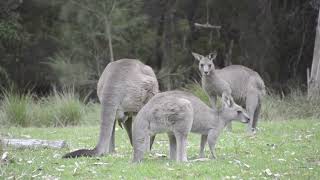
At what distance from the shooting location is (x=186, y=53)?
22219 mm

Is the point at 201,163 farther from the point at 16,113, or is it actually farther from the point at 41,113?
the point at 41,113

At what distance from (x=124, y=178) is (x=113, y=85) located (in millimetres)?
2043

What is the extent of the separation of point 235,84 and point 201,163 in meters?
4.78

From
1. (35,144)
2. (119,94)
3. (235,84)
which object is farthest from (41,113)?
(119,94)

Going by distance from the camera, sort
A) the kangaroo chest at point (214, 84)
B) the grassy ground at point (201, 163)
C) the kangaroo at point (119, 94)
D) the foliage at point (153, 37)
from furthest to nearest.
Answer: the foliage at point (153, 37)
the kangaroo chest at point (214, 84)
the kangaroo at point (119, 94)
the grassy ground at point (201, 163)

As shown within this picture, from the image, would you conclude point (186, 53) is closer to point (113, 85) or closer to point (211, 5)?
point (211, 5)

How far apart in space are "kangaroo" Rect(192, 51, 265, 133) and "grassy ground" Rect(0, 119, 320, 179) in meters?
1.03

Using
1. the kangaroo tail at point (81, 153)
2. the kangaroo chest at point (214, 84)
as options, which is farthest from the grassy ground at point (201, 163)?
the kangaroo chest at point (214, 84)

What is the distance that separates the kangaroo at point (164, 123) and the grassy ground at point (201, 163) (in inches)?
8.2

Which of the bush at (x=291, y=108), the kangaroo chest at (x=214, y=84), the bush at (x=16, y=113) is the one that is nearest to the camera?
the kangaroo chest at (x=214, y=84)

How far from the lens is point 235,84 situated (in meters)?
12.1

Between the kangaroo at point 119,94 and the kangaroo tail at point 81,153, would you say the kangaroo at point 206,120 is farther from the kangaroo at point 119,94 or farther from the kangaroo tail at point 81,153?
the kangaroo tail at point 81,153

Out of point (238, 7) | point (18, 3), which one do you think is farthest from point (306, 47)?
point (18, 3)

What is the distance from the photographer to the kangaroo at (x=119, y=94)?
824 cm
